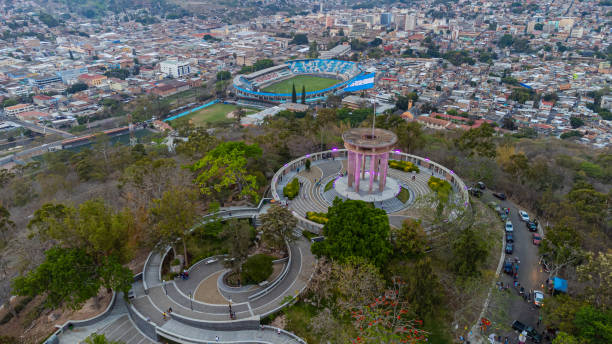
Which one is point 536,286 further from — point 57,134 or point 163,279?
point 57,134

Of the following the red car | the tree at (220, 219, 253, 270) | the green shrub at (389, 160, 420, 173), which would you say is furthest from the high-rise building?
the tree at (220, 219, 253, 270)

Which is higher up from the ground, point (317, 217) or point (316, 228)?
point (317, 217)

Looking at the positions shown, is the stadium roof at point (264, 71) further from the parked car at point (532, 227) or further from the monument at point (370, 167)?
the parked car at point (532, 227)

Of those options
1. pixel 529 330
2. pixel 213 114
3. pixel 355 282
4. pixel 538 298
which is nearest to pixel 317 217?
pixel 355 282

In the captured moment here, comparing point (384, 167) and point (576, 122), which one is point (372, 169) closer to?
point (384, 167)

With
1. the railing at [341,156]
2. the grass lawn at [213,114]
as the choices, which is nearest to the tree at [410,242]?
the railing at [341,156]

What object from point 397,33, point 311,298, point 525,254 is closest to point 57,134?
point 311,298
